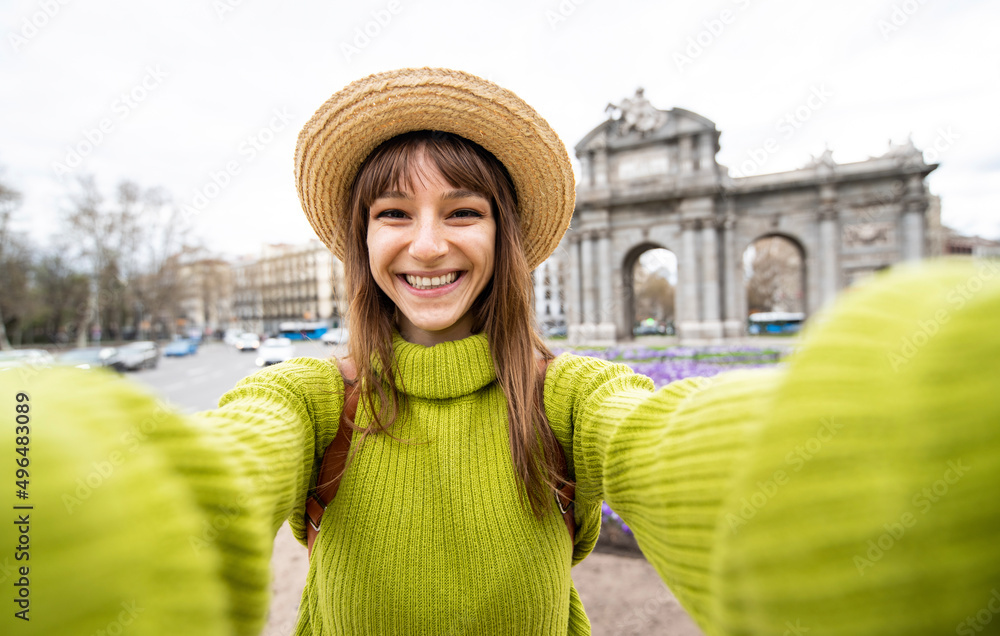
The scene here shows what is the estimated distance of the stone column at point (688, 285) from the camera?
18.4m

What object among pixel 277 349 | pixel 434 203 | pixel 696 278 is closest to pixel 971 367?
pixel 434 203

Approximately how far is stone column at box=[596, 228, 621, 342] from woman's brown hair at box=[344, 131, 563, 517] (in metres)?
18.2

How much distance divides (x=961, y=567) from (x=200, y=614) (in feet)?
2.46

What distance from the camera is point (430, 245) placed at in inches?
51.5

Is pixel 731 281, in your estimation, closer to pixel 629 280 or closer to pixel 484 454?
pixel 629 280

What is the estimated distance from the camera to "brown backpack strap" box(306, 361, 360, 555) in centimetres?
119

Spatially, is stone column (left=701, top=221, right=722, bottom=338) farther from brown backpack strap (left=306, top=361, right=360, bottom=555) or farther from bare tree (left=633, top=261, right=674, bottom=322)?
bare tree (left=633, top=261, right=674, bottom=322)

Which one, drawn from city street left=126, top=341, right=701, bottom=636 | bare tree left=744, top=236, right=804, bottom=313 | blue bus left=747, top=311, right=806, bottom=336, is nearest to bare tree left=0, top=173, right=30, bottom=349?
city street left=126, top=341, right=701, bottom=636

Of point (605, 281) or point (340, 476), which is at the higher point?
point (605, 281)

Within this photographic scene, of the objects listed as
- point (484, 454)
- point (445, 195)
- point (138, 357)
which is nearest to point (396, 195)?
point (445, 195)

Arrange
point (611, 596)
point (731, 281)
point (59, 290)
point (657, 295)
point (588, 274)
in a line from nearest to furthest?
point (611, 596) < point (731, 281) < point (588, 274) < point (59, 290) < point (657, 295)

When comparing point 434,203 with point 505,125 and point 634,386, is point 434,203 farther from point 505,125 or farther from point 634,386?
point 634,386

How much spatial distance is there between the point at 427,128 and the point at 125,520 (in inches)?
48.2

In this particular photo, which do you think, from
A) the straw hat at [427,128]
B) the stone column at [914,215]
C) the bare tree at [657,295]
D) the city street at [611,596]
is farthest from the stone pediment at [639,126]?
the bare tree at [657,295]
